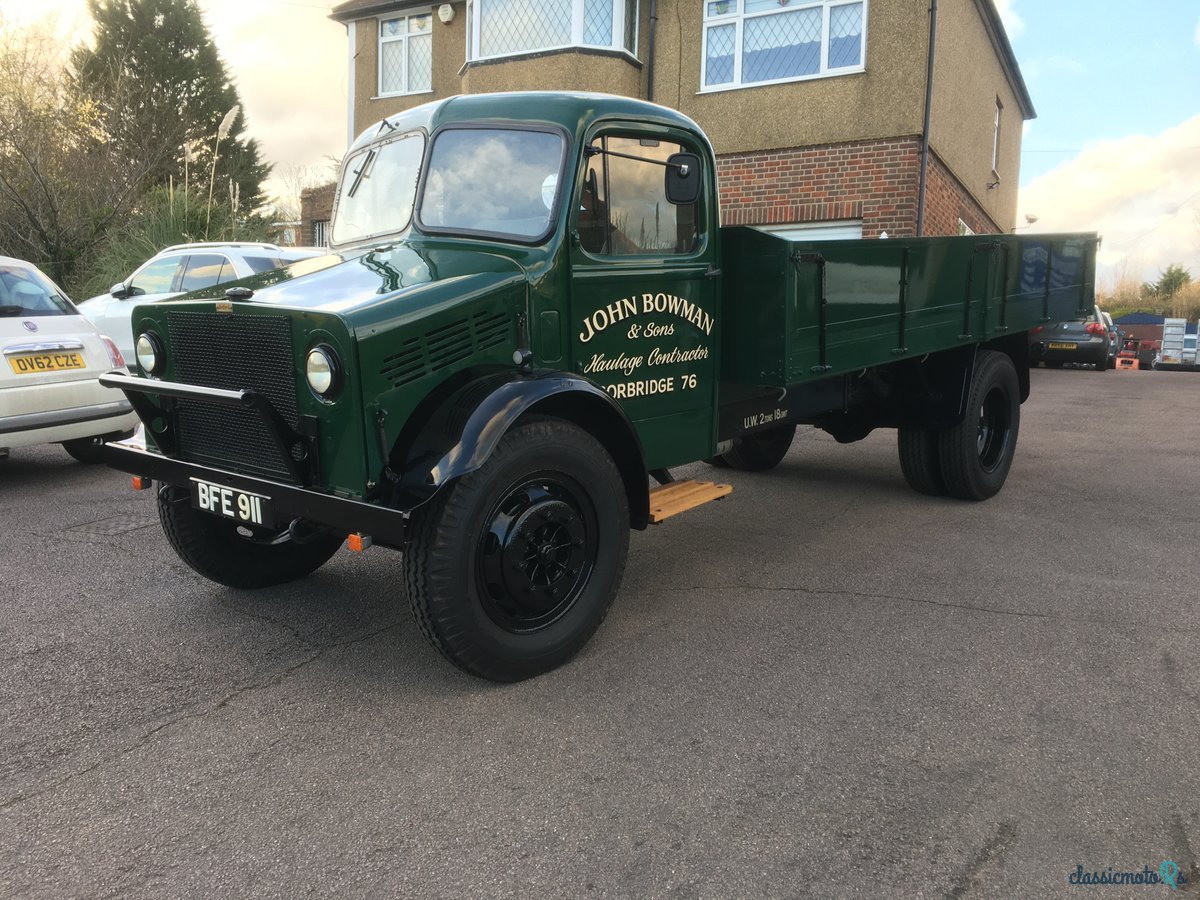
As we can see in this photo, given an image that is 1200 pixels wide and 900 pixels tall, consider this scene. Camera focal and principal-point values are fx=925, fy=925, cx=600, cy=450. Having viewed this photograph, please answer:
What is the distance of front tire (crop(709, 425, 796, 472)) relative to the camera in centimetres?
733

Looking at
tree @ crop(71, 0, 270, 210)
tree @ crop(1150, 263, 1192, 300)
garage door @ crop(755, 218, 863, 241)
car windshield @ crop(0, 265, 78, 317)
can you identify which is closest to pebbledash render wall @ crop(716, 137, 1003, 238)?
garage door @ crop(755, 218, 863, 241)

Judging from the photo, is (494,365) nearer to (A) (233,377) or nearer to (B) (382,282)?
(B) (382,282)

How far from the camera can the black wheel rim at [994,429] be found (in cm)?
686

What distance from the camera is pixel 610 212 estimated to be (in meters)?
3.91

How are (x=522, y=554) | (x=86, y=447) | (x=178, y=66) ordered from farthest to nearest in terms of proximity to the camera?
(x=178, y=66) < (x=86, y=447) < (x=522, y=554)

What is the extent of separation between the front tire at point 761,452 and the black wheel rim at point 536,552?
383 cm

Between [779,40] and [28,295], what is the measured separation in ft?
35.5

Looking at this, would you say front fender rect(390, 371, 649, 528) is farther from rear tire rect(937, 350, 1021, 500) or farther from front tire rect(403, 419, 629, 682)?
rear tire rect(937, 350, 1021, 500)

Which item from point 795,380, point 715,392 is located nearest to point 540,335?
point 715,392

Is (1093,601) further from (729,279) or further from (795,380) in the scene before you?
(729,279)

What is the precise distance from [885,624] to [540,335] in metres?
1.99

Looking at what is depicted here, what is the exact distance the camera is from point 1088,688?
3.43 metres

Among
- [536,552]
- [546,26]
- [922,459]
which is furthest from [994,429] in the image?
[546,26]

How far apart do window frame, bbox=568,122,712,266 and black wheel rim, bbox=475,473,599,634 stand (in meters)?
1.00
